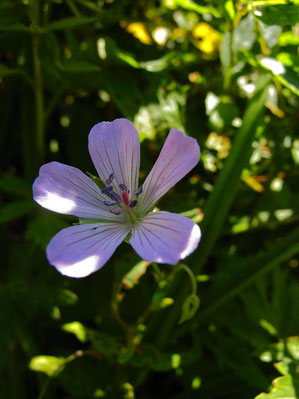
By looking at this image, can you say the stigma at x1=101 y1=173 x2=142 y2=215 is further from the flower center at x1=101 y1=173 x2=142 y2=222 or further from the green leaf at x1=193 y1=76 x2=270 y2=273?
the green leaf at x1=193 y1=76 x2=270 y2=273

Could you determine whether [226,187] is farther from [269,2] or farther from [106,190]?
[269,2]

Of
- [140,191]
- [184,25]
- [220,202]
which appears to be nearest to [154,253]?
[140,191]

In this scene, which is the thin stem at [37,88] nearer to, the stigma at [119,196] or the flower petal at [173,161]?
the stigma at [119,196]

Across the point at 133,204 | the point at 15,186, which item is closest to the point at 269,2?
the point at 133,204

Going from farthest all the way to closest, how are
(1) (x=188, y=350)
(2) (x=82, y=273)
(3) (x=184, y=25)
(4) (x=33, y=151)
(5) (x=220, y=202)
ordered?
(3) (x=184, y=25) < (4) (x=33, y=151) < (1) (x=188, y=350) < (5) (x=220, y=202) < (2) (x=82, y=273)

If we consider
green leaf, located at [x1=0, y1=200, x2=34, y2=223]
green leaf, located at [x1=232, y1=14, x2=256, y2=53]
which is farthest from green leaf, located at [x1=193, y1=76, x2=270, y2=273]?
green leaf, located at [x1=0, y1=200, x2=34, y2=223]

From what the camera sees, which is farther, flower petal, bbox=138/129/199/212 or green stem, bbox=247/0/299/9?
green stem, bbox=247/0/299/9

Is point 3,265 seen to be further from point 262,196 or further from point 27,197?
point 262,196
